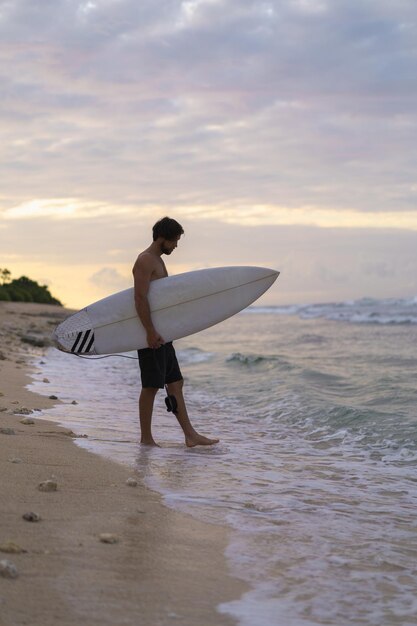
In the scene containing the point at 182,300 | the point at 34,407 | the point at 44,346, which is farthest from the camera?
the point at 44,346

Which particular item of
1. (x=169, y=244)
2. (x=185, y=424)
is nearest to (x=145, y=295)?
(x=169, y=244)

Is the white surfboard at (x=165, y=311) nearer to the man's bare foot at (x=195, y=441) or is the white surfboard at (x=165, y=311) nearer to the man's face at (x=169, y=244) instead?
the man's face at (x=169, y=244)

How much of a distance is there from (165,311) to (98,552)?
344 centimetres

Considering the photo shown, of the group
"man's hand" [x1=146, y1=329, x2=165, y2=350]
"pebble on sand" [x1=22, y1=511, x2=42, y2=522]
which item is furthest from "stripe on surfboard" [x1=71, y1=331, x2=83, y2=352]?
"pebble on sand" [x1=22, y1=511, x2=42, y2=522]

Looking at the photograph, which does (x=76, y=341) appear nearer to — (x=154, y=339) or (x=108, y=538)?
(x=154, y=339)

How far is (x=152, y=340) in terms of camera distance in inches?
222

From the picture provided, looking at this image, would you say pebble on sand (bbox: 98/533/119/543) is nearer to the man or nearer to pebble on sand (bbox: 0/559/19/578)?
pebble on sand (bbox: 0/559/19/578)

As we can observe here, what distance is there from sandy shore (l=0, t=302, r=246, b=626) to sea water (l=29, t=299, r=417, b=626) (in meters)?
0.14

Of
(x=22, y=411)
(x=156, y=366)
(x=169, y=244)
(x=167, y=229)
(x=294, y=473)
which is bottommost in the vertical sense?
(x=294, y=473)

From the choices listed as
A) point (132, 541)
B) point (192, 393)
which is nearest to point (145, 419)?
point (132, 541)

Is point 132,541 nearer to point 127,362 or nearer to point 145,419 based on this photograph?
point 145,419

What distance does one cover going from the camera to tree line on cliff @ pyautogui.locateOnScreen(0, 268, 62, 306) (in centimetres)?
3291

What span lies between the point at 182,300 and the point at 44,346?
34.2 feet

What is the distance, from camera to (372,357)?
1428 cm
